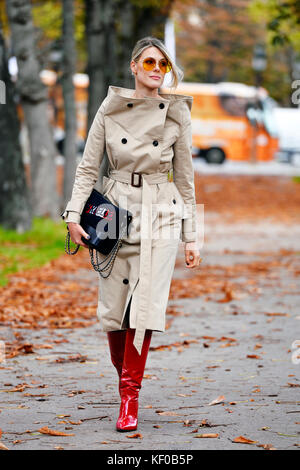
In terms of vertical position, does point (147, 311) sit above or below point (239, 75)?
below

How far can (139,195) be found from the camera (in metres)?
5.36

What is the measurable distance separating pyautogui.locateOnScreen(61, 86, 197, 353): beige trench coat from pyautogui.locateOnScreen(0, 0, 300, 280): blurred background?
25 cm

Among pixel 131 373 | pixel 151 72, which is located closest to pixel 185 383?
pixel 131 373

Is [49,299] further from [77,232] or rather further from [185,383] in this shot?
[77,232]

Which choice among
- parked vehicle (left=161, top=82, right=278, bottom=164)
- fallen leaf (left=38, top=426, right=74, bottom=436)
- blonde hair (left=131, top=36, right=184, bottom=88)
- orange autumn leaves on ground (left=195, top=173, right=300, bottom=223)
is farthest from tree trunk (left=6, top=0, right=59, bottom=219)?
A: parked vehicle (left=161, top=82, right=278, bottom=164)

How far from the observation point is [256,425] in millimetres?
5293

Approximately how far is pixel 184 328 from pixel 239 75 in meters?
48.9

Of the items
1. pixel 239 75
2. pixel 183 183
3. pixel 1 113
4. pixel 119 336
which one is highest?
pixel 239 75

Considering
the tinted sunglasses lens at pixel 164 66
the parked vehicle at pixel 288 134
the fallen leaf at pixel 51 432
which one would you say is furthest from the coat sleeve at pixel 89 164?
the parked vehicle at pixel 288 134

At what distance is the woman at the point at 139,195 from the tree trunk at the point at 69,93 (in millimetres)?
13126

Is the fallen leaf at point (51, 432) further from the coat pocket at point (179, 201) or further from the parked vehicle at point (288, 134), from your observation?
the parked vehicle at point (288, 134)

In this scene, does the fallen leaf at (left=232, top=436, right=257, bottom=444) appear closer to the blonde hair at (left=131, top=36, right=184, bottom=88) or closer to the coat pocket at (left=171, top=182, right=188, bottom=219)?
the coat pocket at (left=171, top=182, right=188, bottom=219)
